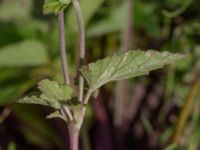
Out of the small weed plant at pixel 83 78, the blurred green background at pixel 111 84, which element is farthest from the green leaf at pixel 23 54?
the small weed plant at pixel 83 78

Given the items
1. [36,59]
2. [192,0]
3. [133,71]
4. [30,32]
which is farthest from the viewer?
[30,32]

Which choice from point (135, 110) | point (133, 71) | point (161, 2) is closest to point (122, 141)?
point (135, 110)

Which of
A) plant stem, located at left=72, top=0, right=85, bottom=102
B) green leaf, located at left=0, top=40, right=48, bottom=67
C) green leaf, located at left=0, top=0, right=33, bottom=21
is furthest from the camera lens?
green leaf, located at left=0, top=0, right=33, bottom=21

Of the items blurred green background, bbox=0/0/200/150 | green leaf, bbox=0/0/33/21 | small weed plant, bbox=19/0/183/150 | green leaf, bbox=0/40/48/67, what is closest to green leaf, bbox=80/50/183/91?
small weed plant, bbox=19/0/183/150

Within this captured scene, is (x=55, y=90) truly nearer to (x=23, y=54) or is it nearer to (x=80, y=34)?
(x=80, y=34)

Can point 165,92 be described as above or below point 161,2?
below

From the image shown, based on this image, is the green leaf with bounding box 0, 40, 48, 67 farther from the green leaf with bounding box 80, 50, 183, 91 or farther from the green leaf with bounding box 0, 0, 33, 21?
the green leaf with bounding box 80, 50, 183, 91

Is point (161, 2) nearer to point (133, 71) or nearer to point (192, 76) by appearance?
point (192, 76)
